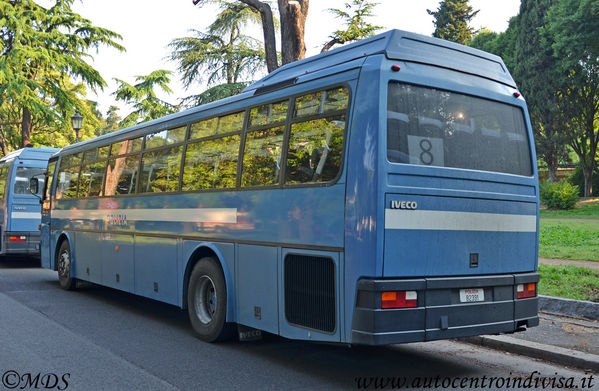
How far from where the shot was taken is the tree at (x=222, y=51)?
24.8 meters

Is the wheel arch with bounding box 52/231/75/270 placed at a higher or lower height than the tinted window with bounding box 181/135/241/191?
lower

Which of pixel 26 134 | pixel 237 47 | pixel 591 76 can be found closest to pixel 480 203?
pixel 237 47

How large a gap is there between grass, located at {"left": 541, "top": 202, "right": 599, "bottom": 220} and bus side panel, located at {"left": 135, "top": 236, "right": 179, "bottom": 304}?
2619 centimetres

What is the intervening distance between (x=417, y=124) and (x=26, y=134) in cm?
2958

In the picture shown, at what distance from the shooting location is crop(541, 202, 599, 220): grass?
3111 cm

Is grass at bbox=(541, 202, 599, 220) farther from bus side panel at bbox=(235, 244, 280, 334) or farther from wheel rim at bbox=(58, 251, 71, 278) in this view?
bus side panel at bbox=(235, 244, 280, 334)

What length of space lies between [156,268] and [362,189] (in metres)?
4.65

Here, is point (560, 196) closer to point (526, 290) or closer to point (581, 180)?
point (581, 180)

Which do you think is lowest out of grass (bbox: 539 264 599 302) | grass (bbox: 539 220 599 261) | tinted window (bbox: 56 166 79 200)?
grass (bbox: 539 264 599 302)

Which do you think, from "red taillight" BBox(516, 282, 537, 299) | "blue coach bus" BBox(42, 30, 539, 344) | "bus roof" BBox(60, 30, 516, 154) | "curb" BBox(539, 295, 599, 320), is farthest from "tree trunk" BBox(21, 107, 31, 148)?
"red taillight" BBox(516, 282, 537, 299)

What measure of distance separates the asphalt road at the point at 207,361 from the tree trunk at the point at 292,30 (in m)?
7.07

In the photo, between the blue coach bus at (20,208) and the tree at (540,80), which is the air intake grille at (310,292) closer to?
the blue coach bus at (20,208)

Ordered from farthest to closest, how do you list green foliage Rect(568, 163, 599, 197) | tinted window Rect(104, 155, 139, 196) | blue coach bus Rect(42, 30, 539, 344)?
green foliage Rect(568, 163, 599, 197) → tinted window Rect(104, 155, 139, 196) → blue coach bus Rect(42, 30, 539, 344)

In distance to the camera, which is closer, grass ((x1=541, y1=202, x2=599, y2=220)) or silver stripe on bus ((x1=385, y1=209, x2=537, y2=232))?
A: silver stripe on bus ((x1=385, y1=209, x2=537, y2=232))
